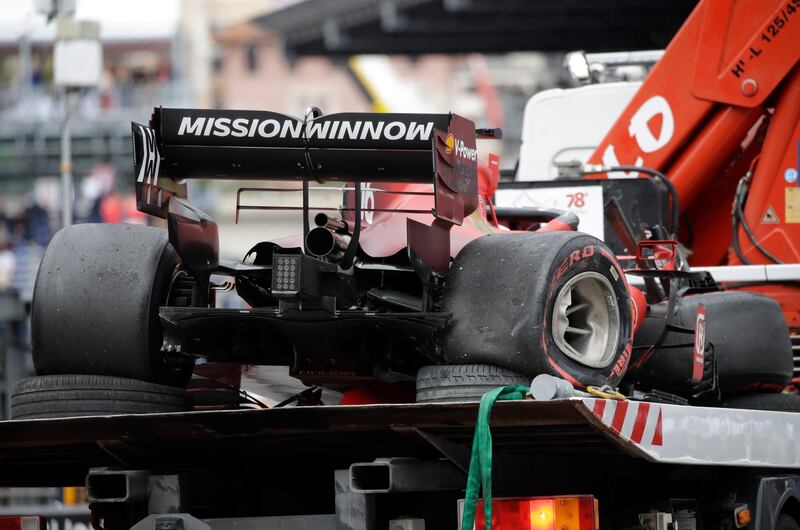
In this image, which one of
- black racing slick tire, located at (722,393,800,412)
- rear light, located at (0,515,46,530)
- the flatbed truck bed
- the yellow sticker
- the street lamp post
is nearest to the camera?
the flatbed truck bed

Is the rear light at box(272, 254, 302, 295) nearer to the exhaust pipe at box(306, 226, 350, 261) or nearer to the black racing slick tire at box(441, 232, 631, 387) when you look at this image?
the exhaust pipe at box(306, 226, 350, 261)

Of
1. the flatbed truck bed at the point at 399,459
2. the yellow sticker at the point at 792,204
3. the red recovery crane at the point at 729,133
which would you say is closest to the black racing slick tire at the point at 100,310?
the flatbed truck bed at the point at 399,459

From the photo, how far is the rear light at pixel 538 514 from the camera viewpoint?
5.00m

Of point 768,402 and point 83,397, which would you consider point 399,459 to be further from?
point 768,402

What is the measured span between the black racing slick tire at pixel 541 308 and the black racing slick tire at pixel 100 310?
→ 115 centimetres

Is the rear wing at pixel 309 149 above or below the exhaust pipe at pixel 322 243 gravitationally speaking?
above

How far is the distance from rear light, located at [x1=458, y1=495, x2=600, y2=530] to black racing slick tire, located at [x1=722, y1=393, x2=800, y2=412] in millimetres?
1948

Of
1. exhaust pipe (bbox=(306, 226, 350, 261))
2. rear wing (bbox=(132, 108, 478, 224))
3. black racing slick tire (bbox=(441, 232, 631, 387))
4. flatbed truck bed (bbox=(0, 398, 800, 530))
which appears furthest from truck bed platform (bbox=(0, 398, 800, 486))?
rear wing (bbox=(132, 108, 478, 224))

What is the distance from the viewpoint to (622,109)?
380 inches

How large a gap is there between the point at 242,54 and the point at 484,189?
52.5 meters

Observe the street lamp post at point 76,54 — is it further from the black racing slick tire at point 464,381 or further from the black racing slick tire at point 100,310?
the black racing slick tire at point 464,381

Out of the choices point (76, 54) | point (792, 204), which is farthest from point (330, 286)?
point (76, 54)

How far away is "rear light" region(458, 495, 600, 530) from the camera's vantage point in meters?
5.00

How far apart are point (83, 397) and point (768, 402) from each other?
2969 mm
